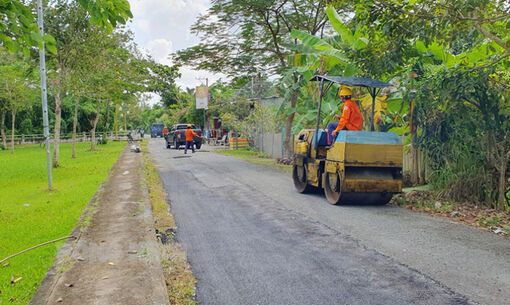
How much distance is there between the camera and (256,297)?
13.5ft

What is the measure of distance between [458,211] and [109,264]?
628cm

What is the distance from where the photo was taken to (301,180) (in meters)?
10.5

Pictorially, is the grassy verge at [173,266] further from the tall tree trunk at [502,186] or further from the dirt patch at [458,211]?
the tall tree trunk at [502,186]

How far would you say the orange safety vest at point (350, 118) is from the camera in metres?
9.02

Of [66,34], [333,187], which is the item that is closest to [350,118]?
[333,187]

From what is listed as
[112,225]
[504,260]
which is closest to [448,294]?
[504,260]

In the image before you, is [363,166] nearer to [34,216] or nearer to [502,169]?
[502,169]

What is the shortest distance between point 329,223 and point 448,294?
10.2ft

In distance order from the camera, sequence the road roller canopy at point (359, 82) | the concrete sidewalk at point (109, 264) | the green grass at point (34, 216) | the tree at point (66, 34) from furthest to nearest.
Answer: the tree at point (66, 34) → the road roller canopy at point (359, 82) → the green grass at point (34, 216) → the concrete sidewalk at point (109, 264)

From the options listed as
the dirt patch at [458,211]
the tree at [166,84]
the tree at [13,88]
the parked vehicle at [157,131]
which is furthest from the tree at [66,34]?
the parked vehicle at [157,131]

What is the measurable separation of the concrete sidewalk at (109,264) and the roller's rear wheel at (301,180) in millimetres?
3940

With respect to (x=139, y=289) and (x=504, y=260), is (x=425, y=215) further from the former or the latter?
(x=139, y=289)

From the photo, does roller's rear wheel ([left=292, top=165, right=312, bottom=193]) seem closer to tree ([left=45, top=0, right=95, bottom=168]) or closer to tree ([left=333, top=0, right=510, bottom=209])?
tree ([left=333, top=0, right=510, bottom=209])

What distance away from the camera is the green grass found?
16.1 feet
